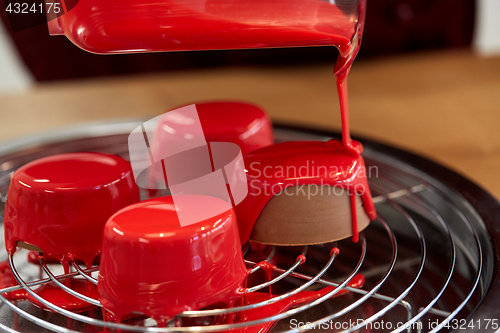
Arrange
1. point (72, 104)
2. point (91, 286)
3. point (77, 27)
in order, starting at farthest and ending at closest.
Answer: point (72, 104)
point (91, 286)
point (77, 27)

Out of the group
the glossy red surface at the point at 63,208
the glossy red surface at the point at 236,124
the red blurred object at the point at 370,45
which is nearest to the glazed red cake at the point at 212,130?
the glossy red surface at the point at 236,124

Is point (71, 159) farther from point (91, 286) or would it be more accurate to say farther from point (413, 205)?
point (413, 205)

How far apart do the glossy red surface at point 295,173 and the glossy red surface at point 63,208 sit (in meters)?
0.14

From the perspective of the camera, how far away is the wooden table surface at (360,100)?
3.09 feet

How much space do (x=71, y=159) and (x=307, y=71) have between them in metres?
0.91

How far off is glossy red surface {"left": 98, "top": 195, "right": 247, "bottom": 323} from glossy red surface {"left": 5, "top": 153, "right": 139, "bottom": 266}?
3.6 inches

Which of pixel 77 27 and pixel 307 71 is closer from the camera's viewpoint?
pixel 77 27

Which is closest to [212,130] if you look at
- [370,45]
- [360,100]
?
[360,100]

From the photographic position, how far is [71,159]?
23.0 inches

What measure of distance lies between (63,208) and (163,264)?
16cm

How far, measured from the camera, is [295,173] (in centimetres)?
53

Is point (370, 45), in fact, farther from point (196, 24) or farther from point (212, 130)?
point (196, 24)

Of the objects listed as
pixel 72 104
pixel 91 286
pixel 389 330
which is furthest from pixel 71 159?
pixel 72 104

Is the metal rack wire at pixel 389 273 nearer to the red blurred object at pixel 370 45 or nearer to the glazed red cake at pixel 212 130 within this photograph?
the glazed red cake at pixel 212 130
